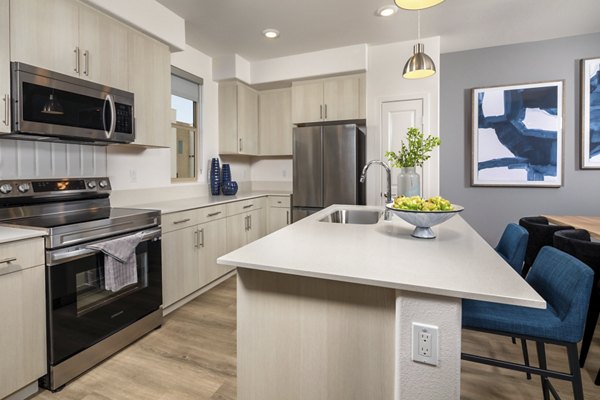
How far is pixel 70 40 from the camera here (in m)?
2.11

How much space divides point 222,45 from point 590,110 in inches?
168

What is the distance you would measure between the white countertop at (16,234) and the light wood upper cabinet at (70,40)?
3.21 ft

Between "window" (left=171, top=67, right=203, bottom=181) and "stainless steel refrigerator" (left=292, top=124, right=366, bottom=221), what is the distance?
4.17 feet

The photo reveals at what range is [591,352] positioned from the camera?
84.3 inches

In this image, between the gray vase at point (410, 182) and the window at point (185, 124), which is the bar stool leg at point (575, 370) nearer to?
the gray vase at point (410, 182)

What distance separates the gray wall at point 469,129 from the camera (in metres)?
3.61

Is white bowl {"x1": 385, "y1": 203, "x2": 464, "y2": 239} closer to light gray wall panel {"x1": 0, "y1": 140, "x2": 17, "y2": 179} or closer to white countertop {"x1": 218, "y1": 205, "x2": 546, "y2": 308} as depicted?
white countertop {"x1": 218, "y1": 205, "x2": 546, "y2": 308}

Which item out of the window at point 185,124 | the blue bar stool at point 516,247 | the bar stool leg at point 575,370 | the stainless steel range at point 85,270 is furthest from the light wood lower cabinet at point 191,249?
the bar stool leg at point 575,370

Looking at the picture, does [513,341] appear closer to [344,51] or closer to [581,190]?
[581,190]

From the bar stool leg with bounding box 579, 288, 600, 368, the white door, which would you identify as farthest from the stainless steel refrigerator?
the bar stool leg with bounding box 579, 288, 600, 368

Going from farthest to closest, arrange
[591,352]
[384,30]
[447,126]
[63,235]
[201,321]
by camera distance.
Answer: [447,126] < [384,30] < [201,321] < [591,352] < [63,235]

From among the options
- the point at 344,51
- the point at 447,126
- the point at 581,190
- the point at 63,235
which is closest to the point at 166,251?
the point at 63,235

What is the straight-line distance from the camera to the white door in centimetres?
374

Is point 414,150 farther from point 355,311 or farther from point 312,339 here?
point 312,339
